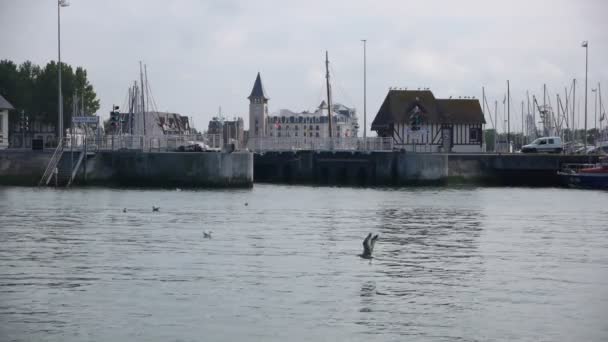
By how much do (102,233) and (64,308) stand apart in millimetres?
18808

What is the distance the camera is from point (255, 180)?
10331 cm

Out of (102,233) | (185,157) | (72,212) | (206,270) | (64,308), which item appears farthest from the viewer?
A: (185,157)

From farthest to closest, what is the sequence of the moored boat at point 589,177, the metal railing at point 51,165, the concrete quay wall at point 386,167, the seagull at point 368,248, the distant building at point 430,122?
the distant building at point 430,122
the concrete quay wall at point 386,167
the moored boat at point 589,177
the metal railing at point 51,165
the seagull at point 368,248

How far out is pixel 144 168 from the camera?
81.1 meters

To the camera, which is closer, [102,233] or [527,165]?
[102,233]

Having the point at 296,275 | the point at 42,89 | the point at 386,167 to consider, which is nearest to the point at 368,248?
the point at 296,275

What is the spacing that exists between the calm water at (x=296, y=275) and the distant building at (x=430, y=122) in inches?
2337

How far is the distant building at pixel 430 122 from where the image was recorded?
122 m

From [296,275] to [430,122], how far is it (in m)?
88.2

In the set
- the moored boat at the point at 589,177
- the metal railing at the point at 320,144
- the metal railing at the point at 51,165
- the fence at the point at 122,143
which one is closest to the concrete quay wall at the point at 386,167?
the metal railing at the point at 320,144

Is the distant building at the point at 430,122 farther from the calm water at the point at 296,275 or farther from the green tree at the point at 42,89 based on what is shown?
the calm water at the point at 296,275

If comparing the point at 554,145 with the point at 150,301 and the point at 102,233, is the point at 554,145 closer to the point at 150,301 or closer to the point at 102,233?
the point at 102,233

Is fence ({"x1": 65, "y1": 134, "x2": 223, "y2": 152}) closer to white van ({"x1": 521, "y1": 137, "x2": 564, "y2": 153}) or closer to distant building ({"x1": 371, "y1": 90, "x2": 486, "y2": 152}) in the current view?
distant building ({"x1": 371, "y1": 90, "x2": 486, "y2": 152})

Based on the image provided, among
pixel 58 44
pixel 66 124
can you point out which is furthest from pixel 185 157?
Result: pixel 66 124
